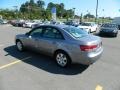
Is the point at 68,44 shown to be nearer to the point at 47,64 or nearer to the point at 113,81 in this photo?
the point at 47,64

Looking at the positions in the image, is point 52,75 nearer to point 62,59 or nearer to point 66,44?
point 62,59

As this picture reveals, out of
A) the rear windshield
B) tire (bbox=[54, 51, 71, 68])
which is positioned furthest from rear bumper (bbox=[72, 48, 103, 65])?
the rear windshield

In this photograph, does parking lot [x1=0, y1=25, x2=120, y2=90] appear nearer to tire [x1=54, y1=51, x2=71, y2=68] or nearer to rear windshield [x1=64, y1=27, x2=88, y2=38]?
tire [x1=54, y1=51, x2=71, y2=68]

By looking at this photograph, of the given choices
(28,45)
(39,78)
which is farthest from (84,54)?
(28,45)

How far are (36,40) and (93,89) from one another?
3.56 metres

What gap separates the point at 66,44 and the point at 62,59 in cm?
64

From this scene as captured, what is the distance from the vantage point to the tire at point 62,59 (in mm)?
6410

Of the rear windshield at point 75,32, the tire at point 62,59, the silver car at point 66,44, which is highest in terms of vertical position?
the rear windshield at point 75,32

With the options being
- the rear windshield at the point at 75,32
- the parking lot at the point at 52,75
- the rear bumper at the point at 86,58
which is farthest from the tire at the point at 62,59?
the rear windshield at the point at 75,32

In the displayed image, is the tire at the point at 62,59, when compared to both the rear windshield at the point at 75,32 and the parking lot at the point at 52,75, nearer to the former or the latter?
the parking lot at the point at 52,75

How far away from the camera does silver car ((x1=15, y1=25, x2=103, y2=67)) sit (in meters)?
6.00

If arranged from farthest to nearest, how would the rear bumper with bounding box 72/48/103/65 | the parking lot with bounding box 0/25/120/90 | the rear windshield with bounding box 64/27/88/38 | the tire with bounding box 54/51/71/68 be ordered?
the rear windshield with bounding box 64/27/88/38, the tire with bounding box 54/51/71/68, the rear bumper with bounding box 72/48/103/65, the parking lot with bounding box 0/25/120/90

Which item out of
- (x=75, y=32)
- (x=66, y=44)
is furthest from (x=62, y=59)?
(x=75, y=32)

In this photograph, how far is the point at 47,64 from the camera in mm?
6996
